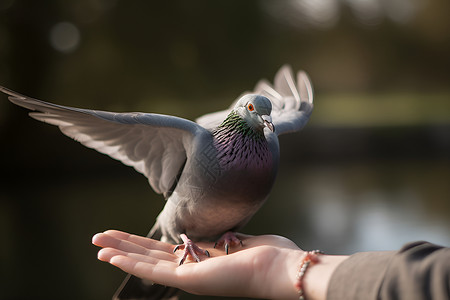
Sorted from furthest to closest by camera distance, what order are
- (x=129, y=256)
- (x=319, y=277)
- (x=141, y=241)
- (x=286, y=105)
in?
(x=286, y=105) < (x=141, y=241) < (x=129, y=256) < (x=319, y=277)

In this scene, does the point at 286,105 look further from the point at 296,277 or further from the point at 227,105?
the point at 227,105

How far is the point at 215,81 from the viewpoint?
14.8 ft

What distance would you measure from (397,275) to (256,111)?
41 cm

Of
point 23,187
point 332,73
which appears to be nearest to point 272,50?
point 332,73

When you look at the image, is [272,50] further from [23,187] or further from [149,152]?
[149,152]

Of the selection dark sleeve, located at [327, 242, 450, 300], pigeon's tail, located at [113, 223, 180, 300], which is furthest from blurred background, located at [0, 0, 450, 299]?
dark sleeve, located at [327, 242, 450, 300]

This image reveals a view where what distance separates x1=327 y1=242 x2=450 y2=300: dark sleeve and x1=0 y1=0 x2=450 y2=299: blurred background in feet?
3.87

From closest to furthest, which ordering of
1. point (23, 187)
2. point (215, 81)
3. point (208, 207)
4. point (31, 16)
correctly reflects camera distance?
point (208, 207) → point (23, 187) → point (31, 16) → point (215, 81)

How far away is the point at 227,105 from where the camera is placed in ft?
15.0

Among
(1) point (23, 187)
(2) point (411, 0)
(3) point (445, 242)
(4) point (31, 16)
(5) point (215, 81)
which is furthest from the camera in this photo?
(2) point (411, 0)

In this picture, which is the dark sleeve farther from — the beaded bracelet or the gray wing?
the gray wing

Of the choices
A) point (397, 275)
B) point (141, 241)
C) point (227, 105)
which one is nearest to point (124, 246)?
point (141, 241)

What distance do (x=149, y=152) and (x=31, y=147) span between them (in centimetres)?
323

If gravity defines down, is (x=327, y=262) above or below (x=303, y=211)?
above
